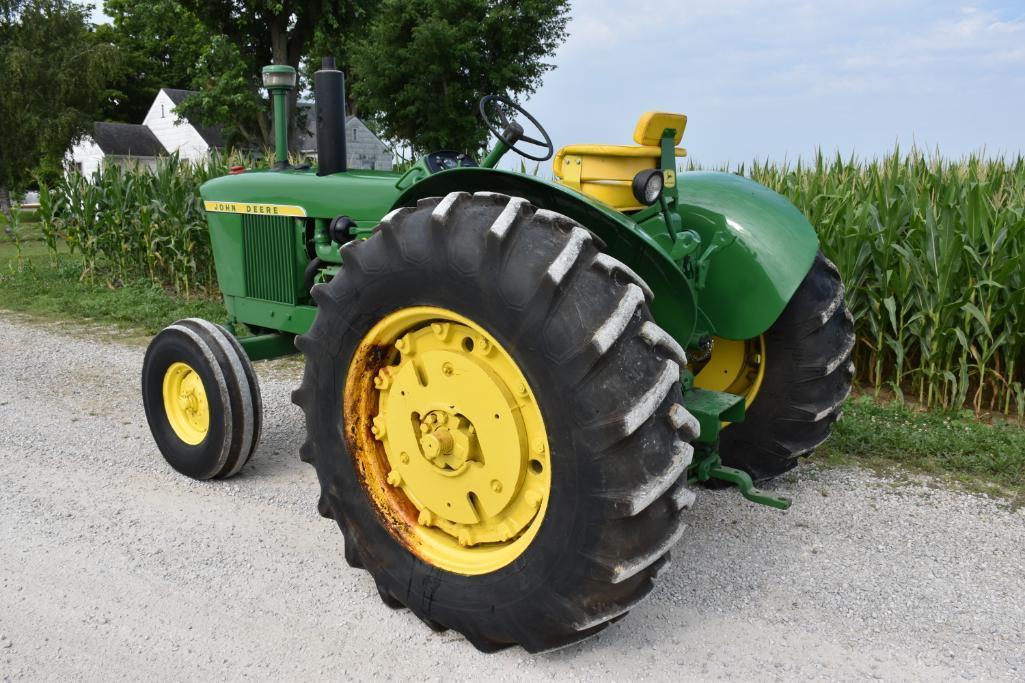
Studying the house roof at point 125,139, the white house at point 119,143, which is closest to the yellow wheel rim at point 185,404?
the white house at point 119,143

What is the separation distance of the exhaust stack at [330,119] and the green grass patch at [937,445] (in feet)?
8.89

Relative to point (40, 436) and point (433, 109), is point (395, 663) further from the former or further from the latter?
point (433, 109)

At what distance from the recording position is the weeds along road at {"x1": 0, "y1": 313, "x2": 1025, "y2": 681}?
2221 mm

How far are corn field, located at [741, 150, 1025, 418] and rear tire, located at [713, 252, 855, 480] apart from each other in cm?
169

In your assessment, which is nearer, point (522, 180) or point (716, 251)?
point (522, 180)

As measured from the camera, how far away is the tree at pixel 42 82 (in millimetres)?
23734

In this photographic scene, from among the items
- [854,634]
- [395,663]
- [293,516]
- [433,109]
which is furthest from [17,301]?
[433,109]

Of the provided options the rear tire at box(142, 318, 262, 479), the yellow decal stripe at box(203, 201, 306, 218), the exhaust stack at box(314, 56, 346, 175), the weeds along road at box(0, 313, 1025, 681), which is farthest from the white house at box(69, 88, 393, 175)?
the weeds along road at box(0, 313, 1025, 681)

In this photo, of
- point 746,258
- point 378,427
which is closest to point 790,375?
point 746,258

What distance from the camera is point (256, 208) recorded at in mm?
3818

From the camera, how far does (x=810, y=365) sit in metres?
2.97

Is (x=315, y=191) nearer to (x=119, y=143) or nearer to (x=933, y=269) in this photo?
(x=933, y=269)

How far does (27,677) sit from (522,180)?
1928 mm

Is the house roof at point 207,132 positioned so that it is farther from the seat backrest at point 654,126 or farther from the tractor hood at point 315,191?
the seat backrest at point 654,126
